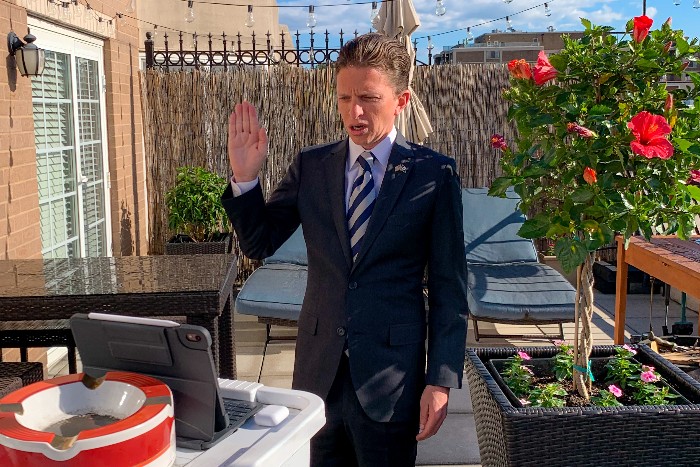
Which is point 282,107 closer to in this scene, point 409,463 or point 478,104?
point 478,104

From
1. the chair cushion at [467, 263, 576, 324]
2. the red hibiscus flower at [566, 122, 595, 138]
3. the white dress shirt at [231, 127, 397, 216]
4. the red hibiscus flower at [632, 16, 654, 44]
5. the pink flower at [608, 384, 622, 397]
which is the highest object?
the red hibiscus flower at [632, 16, 654, 44]

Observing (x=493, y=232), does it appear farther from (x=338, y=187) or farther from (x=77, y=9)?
(x=338, y=187)

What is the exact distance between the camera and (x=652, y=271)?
450 cm

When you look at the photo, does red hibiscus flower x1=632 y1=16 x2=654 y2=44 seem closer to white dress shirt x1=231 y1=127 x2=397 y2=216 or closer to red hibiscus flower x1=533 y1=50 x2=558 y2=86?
red hibiscus flower x1=533 y1=50 x2=558 y2=86

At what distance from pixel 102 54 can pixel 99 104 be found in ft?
1.53

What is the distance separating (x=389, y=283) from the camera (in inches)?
82.4

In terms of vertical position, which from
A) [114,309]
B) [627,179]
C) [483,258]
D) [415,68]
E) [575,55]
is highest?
[415,68]

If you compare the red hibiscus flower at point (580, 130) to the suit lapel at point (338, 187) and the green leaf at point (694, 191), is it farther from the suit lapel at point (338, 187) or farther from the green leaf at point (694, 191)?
the suit lapel at point (338, 187)

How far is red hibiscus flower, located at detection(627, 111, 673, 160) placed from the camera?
86.9 inches

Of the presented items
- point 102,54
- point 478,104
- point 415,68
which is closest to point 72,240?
point 102,54

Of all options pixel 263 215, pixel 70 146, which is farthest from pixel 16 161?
pixel 263 215

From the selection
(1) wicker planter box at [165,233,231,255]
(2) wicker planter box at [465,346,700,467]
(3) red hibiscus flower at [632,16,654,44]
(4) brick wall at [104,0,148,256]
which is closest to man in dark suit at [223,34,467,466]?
(2) wicker planter box at [465,346,700,467]

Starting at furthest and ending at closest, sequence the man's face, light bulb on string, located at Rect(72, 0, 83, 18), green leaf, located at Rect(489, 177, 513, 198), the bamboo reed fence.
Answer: the bamboo reed fence < light bulb on string, located at Rect(72, 0, 83, 18) < green leaf, located at Rect(489, 177, 513, 198) < the man's face

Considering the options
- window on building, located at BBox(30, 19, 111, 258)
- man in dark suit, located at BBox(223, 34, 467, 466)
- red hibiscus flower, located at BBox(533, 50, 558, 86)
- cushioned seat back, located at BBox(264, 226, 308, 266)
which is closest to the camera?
man in dark suit, located at BBox(223, 34, 467, 466)
